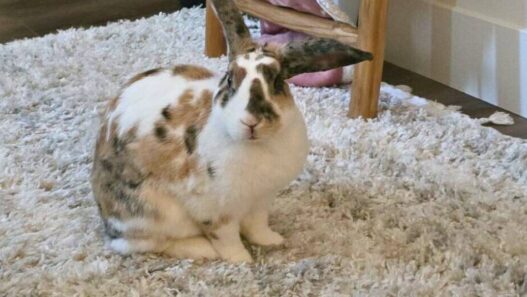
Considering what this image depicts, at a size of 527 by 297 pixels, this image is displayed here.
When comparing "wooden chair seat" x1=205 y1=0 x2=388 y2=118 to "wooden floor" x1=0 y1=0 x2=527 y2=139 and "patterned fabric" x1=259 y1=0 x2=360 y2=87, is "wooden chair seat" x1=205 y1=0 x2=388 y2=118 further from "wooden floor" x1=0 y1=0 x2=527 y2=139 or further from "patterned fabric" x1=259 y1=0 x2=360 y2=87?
"wooden floor" x1=0 y1=0 x2=527 y2=139

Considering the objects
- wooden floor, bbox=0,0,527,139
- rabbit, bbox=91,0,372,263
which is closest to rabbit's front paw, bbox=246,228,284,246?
rabbit, bbox=91,0,372,263

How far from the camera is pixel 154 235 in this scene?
1097 mm

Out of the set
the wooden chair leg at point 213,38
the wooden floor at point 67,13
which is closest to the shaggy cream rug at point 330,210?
the wooden chair leg at point 213,38

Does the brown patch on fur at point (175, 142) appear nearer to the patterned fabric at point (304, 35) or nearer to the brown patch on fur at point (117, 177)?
the brown patch on fur at point (117, 177)

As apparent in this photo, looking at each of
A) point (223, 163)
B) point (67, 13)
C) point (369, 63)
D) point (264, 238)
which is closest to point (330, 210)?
point (264, 238)

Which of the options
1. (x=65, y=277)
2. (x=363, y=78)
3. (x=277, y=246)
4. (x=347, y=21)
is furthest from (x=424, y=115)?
(x=65, y=277)

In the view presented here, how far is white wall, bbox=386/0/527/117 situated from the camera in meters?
1.64

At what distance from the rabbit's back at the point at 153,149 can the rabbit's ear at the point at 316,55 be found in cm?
13

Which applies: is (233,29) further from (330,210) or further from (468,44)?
(468,44)

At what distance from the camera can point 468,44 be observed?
1.75 m

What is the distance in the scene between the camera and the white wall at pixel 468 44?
164 cm

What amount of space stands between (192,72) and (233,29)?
12 centimetres

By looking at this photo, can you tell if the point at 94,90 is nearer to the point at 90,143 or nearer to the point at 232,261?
the point at 90,143

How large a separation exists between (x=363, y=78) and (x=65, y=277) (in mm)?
768
